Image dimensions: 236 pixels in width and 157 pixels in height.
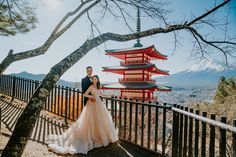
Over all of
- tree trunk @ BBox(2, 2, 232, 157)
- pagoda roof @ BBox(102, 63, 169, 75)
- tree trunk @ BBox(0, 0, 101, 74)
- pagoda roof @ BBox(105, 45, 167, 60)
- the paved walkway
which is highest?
pagoda roof @ BBox(105, 45, 167, 60)

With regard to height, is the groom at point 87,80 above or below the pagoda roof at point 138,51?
below

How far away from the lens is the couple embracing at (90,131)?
6031 millimetres

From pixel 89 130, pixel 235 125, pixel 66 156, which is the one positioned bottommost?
pixel 66 156

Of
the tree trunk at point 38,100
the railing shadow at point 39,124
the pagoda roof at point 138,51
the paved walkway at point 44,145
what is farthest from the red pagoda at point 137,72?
the tree trunk at point 38,100

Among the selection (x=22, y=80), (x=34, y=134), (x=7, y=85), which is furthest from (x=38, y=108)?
(x=7, y=85)

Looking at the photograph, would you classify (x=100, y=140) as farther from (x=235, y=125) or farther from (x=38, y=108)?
(x=235, y=125)

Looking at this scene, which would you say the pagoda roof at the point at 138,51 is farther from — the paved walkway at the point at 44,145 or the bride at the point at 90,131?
the bride at the point at 90,131

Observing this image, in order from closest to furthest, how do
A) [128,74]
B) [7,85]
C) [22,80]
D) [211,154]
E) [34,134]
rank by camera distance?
[211,154], [34,134], [22,80], [7,85], [128,74]

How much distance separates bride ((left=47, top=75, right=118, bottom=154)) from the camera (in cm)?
608

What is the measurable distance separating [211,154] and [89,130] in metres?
3.50

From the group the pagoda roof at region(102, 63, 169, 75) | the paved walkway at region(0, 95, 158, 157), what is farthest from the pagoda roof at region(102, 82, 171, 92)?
the paved walkway at region(0, 95, 158, 157)

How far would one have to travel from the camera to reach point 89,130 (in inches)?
249

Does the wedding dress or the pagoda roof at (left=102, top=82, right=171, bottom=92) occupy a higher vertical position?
the pagoda roof at (left=102, top=82, right=171, bottom=92)

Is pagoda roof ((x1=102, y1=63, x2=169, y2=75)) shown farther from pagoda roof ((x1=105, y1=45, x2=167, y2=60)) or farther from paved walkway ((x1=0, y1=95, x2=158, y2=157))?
paved walkway ((x1=0, y1=95, x2=158, y2=157))
